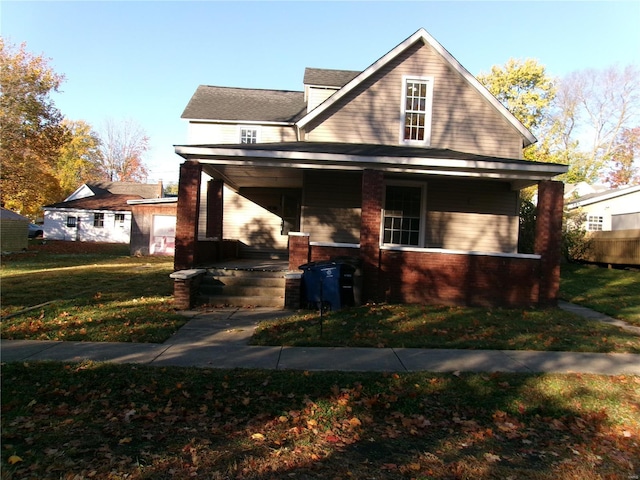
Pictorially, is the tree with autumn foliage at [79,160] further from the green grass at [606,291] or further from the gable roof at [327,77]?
the green grass at [606,291]

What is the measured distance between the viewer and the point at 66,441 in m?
3.62

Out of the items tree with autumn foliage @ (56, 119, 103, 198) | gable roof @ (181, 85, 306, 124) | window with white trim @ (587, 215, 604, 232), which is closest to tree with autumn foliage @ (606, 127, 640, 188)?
window with white trim @ (587, 215, 604, 232)

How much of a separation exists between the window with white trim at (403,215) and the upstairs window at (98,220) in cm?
3255

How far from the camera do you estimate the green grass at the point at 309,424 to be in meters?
3.33

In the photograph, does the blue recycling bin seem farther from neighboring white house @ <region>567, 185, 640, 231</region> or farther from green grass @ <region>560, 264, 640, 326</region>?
neighboring white house @ <region>567, 185, 640, 231</region>

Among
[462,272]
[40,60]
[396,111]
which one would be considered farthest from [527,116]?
[40,60]

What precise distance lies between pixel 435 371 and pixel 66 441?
408 centimetres

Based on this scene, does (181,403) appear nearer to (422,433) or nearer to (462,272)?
(422,433)

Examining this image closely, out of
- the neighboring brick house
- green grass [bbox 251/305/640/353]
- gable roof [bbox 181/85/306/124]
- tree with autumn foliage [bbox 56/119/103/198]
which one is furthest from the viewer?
tree with autumn foliage [bbox 56/119/103/198]

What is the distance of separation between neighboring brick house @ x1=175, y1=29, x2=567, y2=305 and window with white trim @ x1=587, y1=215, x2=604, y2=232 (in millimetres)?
21115

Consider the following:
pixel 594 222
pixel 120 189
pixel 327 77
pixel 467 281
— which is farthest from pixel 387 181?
pixel 120 189

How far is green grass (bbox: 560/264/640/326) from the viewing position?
35.3 ft

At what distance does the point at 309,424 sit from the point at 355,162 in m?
7.06

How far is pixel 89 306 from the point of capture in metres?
8.93
